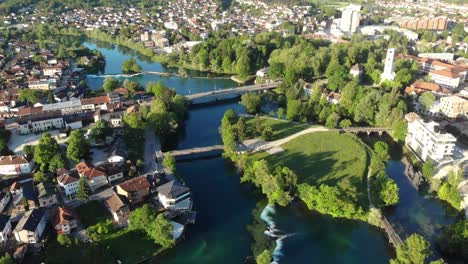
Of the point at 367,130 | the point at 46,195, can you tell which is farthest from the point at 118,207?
the point at 367,130

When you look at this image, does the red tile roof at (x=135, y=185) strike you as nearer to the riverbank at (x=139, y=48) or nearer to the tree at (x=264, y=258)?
the tree at (x=264, y=258)

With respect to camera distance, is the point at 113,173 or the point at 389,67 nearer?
the point at 113,173

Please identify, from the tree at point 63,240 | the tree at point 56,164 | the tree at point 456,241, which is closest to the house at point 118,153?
the tree at point 56,164

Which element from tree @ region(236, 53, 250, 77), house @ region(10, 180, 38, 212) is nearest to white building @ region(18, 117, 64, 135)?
house @ region(10, 180, 38, 212)

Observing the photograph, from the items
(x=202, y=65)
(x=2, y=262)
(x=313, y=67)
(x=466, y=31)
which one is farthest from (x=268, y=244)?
(x=466, y=31)

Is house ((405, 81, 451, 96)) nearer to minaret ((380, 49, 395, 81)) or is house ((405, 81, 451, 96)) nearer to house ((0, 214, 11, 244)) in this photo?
minaret ((380, 49, 395, 81))

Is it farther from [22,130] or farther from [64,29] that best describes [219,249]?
[64,29]

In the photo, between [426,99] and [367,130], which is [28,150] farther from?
[426,99]
